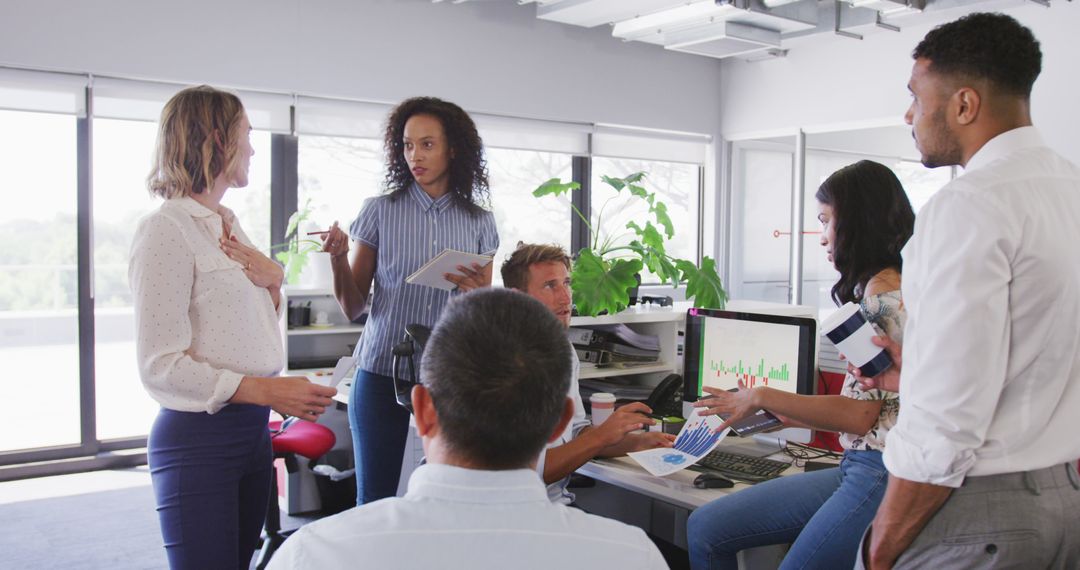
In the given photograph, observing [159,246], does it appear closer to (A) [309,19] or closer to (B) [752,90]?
(A) [309,19]

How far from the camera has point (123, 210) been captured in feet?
16.8

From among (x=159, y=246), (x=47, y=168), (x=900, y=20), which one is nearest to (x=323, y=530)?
(x=159, y=246)

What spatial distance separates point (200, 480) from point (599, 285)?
2.00 metres

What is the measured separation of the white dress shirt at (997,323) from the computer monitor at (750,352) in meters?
1.25

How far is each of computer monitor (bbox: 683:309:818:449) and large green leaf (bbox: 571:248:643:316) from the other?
564 millimetres

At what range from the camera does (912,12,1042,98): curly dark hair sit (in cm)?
131

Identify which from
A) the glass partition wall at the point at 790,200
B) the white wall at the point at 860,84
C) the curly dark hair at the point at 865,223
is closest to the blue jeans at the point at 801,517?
the curly dark hair at the point at 865,223

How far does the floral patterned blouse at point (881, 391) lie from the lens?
1748mm

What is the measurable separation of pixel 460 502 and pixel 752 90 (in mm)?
6628

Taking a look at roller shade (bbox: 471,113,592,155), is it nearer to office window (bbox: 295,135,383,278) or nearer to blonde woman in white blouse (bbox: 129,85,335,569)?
office window (bbox: 295,135,383,278)

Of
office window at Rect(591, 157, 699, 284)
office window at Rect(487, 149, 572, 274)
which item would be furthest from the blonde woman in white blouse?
office window at Rect(591, 157, 699, 284)

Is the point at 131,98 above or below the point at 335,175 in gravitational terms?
above

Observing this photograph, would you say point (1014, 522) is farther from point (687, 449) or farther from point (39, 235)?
Answer: point (39, 235)

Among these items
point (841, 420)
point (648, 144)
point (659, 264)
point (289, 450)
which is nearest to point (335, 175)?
point (659, 264)
